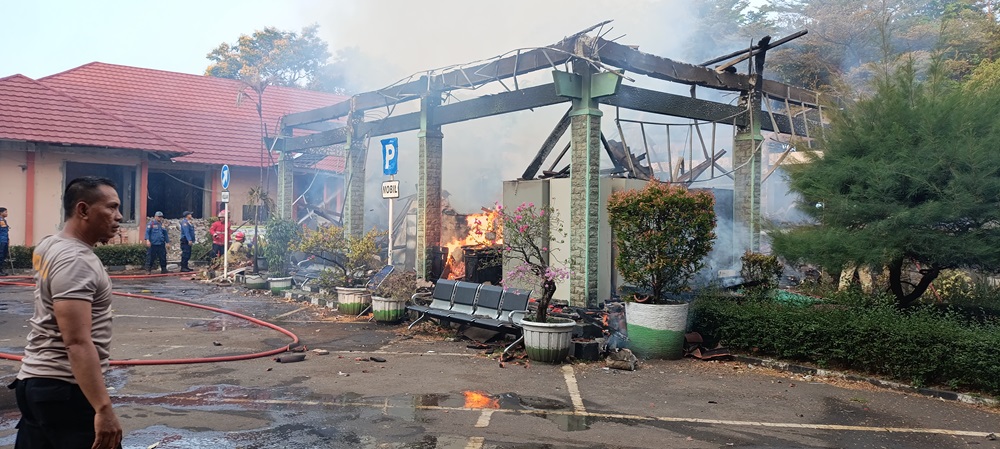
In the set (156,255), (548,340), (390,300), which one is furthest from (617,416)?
(156,255)

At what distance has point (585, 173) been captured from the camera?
41.2 feet

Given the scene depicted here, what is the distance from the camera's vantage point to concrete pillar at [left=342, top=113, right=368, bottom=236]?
20000mm

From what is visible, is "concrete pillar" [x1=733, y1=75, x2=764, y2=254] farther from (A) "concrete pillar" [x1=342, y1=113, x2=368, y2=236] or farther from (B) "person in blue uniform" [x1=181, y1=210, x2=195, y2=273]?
(B) "person in blue uniform" [x1=181, y1=210, x2=195, y2=273]

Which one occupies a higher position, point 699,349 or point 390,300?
point 390,300

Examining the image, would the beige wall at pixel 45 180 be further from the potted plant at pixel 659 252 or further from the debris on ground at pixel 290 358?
the potted plant at pixel 659 252

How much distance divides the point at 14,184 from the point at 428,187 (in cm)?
1446

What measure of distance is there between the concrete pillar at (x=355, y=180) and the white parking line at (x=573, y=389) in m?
12.2

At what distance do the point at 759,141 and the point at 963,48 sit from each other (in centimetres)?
1155

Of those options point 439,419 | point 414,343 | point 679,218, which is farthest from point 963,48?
point 439,419

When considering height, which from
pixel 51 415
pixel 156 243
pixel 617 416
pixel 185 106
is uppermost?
pixel 185 106

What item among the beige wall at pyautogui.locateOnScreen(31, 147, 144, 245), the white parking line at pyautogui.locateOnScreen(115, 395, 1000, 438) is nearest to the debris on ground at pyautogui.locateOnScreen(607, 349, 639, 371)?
the white parking line at pyautogui.locateOnScreen(115, 395, 1000, 438)

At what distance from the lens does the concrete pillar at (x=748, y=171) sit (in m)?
15.9

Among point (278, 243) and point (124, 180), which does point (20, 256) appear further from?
point (278, 243)

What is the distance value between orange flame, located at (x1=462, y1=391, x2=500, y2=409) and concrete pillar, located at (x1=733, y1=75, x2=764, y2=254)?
10.1m
